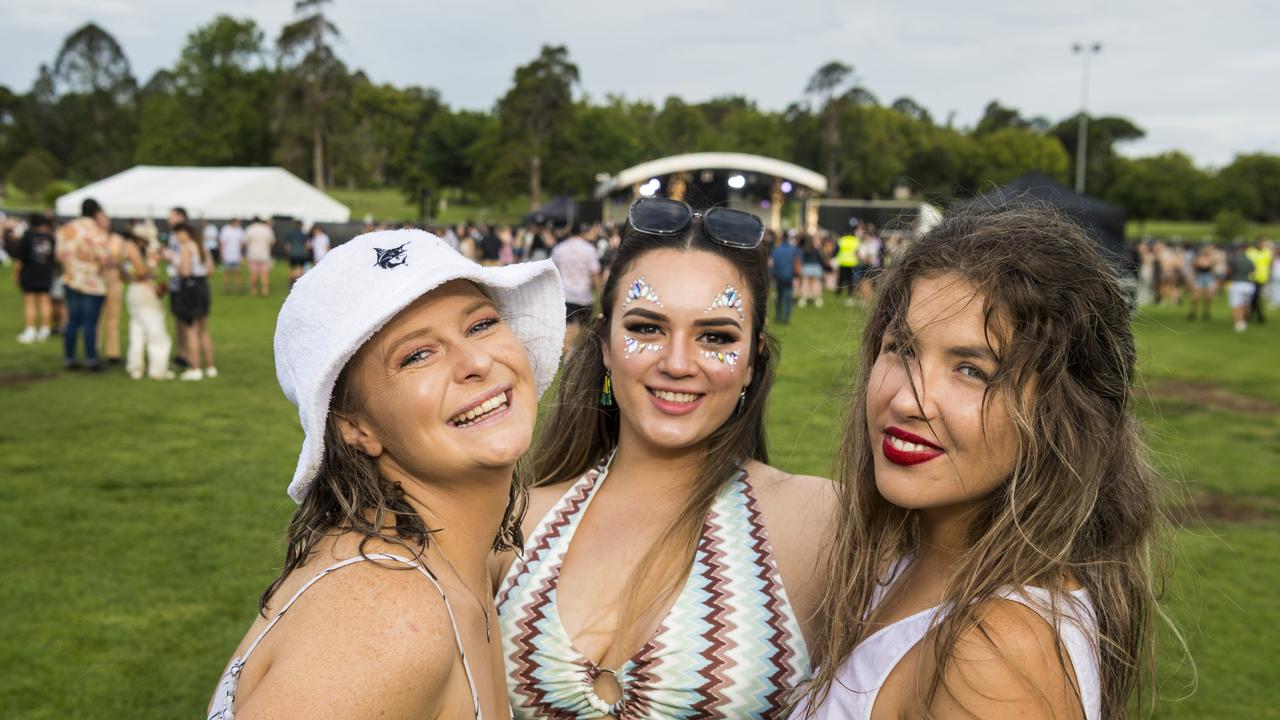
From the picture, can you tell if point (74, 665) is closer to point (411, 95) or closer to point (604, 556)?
point (604, 556)

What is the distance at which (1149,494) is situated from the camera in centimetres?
192

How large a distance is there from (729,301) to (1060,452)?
1147mm

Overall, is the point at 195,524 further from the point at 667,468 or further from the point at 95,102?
the point at 95,102

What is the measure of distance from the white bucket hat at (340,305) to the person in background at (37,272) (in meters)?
14.8

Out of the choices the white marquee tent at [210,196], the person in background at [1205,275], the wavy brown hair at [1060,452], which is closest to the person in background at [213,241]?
the white marquee tent at [210,196]

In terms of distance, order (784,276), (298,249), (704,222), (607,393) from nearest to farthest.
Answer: (704,222), (607,393), (784,276), (298,249)

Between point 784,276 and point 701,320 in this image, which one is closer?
point 701,320

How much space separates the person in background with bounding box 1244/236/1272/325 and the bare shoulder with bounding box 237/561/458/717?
22.7 m

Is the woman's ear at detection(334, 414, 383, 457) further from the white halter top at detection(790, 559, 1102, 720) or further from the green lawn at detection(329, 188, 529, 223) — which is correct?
the green lawn at detection(329, 188, 529, 223)

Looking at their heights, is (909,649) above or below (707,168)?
below

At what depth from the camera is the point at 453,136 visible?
267 ft

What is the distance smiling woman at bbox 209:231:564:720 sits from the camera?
1512 millimetres

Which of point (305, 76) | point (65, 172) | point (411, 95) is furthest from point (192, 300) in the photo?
point (65, 172)

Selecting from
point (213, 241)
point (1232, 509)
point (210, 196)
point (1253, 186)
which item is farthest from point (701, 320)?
point (1253, 186)
